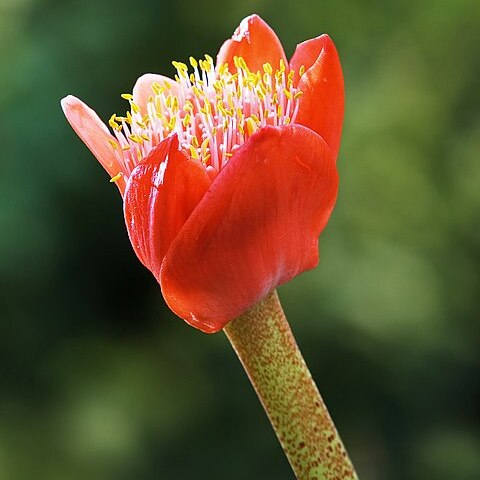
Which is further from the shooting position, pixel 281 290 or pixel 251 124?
pixel 281 290

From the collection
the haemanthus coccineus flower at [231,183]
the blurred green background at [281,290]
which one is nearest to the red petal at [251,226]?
the haemanthus coccineus flower at [231,183]

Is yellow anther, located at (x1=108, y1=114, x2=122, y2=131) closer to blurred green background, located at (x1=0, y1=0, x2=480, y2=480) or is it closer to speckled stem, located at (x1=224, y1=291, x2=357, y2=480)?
speckled stem, located at (x1=224, y1=291, x2=357, y2=480)

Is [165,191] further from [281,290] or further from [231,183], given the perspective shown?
[281,290]

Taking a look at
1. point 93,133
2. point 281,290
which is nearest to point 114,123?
point 93,133

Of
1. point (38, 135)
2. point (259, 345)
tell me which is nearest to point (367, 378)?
point (38, 135)

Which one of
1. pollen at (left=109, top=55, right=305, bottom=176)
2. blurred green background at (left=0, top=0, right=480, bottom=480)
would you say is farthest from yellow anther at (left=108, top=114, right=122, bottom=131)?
blurred green background at (left=0, top=0, right=480, bottom=480)

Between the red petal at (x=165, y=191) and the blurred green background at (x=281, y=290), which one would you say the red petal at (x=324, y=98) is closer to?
the red petal at (x=165, y=191)
